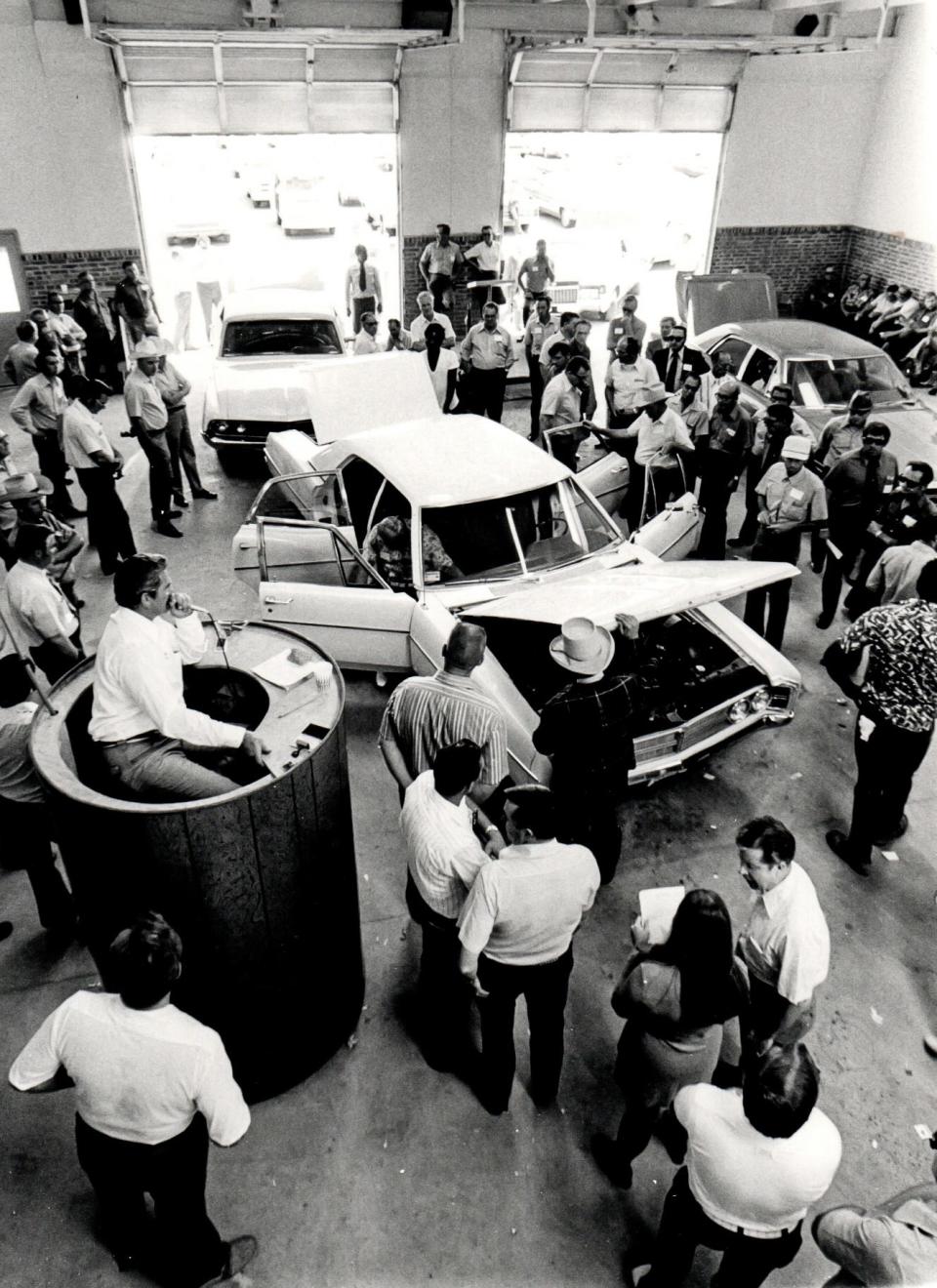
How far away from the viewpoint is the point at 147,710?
3.26 meters

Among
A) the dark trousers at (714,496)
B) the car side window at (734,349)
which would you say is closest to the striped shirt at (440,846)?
the dark trousers at (714,496)

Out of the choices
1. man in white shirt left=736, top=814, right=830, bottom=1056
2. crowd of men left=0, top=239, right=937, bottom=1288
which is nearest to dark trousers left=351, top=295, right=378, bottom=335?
crowd of men left=0, top=239, right=937, bottom=1288

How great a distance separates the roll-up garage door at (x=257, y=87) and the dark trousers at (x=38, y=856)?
483 inches

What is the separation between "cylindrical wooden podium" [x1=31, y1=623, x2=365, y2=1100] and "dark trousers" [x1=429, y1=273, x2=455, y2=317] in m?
11.9

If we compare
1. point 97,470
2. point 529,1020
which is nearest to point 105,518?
point 97,470

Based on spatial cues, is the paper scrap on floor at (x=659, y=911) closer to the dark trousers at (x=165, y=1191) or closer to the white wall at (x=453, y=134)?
the dark trousers at (x=165, y=1191)

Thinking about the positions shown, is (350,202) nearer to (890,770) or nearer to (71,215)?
(71,215)

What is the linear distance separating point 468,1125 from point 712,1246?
1282 mm

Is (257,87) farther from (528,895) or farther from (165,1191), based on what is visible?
(165,1191)

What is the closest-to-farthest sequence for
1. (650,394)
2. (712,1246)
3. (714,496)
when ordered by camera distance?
(712,1246)
(714,496)
(650,394)

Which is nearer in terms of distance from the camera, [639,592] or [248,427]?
[639,592]

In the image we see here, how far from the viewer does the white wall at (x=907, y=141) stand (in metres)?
14.9

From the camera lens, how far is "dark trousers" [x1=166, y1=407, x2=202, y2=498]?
8969mm

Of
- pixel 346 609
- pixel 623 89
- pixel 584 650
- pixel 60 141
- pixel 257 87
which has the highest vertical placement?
pixel 623 89
